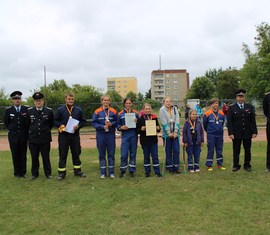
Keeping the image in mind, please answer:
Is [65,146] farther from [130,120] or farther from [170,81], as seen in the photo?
[170,81]

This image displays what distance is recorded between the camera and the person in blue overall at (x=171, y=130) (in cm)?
773

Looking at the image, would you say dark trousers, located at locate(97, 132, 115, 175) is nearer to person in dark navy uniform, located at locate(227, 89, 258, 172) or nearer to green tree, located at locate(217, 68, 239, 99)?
person in dark navy uniform, located at locate(227, 89, 258, 172)

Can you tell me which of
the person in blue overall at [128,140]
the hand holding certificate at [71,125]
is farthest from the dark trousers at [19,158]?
the person in blue overall at [128,140]

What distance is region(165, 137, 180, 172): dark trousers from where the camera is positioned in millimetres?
7766

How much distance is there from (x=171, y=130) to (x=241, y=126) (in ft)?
5.86

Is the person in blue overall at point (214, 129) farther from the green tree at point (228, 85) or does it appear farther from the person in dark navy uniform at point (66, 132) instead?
the green tree at point (228, 85)

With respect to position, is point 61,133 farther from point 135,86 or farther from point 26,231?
point 135,86

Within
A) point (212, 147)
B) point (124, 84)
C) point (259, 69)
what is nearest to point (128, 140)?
point (212, 147)

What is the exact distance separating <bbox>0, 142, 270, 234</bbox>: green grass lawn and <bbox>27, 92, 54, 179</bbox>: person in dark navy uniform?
1.51 feet

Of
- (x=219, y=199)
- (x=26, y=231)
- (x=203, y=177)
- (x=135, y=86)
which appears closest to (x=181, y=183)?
(x=203, y=177)

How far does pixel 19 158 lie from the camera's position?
8.03 metres

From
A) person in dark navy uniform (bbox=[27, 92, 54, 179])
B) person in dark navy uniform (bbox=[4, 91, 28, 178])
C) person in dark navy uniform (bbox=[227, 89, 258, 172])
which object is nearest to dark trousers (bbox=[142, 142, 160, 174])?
person in dark navy uniform (bbox=[227, 89, 258, 172])

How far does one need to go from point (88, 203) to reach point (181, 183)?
7.11ft

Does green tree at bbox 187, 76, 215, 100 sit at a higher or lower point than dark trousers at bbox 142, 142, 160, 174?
higher
